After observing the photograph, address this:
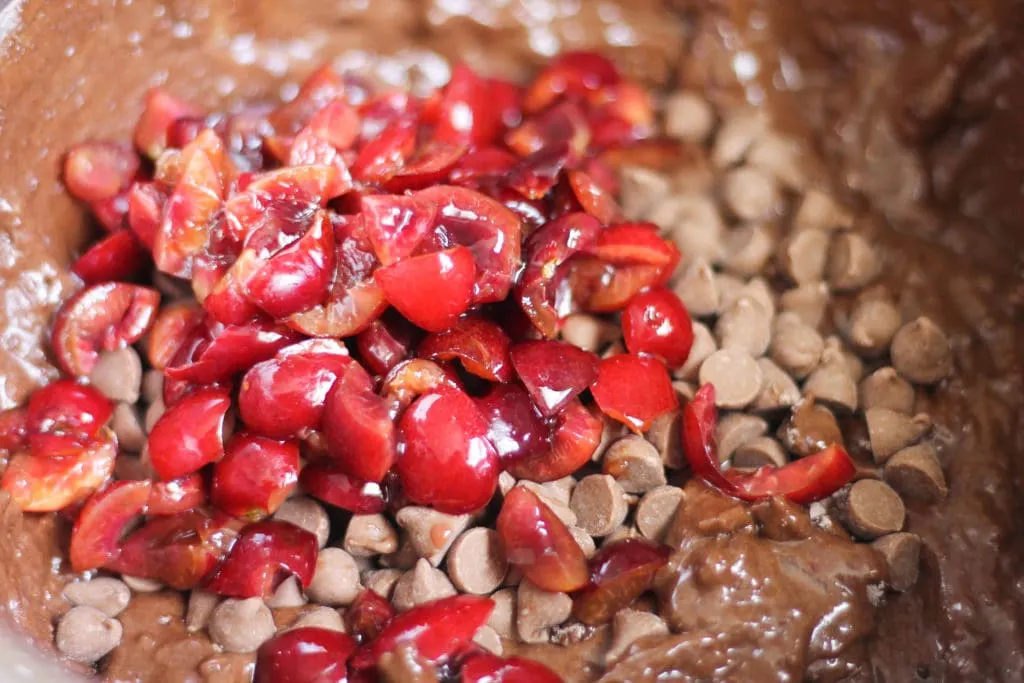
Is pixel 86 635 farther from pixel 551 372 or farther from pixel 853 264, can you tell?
pixel 853 264

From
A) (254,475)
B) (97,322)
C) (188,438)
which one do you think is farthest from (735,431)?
(97,322)

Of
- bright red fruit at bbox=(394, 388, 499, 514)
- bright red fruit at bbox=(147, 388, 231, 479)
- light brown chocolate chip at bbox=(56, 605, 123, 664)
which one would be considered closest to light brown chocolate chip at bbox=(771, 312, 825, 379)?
bright red fruit at bbox=(394, 388, 499, 514)

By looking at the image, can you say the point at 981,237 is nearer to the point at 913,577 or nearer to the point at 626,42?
the point at 913,577

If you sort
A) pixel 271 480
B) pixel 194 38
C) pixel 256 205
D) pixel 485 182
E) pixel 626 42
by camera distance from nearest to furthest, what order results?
pixel 271 480 → pixel 256 205 → pixel 485 182 → pixel 194 38 → pixel 626 42

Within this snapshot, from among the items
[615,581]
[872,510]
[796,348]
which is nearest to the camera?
[615,581]

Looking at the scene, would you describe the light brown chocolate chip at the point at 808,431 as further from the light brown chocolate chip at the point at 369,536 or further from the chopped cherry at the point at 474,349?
the light brown chocolate chip at the point at 369,536

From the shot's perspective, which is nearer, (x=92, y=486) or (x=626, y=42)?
(x=92, y=486)

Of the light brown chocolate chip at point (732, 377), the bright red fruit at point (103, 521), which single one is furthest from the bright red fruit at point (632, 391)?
the bright red fruit at point (103, 521)

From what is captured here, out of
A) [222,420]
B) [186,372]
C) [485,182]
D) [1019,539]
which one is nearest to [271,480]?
[222,420]
